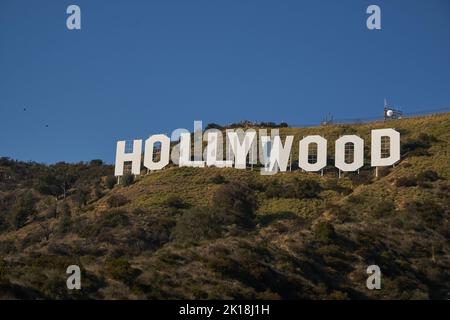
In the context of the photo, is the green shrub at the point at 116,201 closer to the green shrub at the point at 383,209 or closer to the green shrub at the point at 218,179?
the green shrub at the point at 218,179

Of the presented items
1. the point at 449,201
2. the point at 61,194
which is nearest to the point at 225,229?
the point at 449,201

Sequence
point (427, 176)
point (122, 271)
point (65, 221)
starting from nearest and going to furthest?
point (122, 271), point (65, 221), point (427, 176)

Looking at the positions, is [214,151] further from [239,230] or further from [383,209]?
[383,209]

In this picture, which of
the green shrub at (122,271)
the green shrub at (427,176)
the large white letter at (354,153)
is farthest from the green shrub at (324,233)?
the large white letter at (354,153)

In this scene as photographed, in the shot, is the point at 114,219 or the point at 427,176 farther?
the point at 427,176

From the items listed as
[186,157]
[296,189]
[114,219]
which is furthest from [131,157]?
[296,189]
